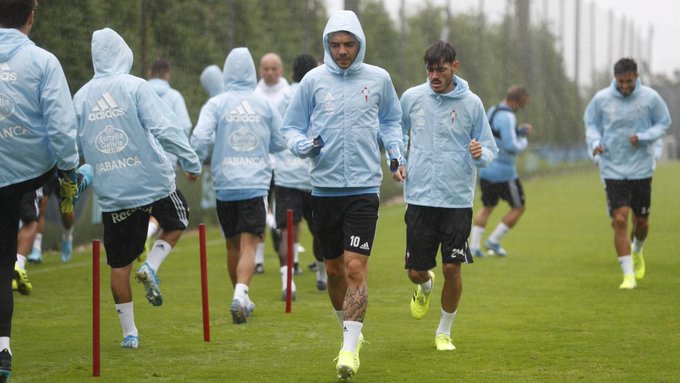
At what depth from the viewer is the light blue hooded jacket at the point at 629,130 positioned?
12.2m

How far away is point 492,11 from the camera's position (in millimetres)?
42125

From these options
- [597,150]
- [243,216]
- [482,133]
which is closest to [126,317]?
[243,216]

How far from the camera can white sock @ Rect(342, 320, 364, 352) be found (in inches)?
293

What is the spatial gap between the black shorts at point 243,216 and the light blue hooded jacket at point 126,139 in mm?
1907

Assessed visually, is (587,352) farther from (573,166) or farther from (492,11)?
(573,166)

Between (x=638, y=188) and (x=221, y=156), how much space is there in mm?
4330

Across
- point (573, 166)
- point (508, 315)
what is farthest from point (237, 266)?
point (573, 166)

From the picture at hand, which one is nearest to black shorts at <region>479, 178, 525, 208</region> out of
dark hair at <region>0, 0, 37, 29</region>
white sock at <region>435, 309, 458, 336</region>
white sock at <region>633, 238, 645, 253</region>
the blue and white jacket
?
white sock at <region>633, 238, 645, 253</region>

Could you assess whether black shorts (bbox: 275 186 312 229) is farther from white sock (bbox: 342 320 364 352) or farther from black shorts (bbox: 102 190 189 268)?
white sock (bbox: 342 320 364 352)

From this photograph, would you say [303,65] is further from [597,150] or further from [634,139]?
[634,139]

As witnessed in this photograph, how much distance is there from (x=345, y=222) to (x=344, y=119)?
0.66 metres

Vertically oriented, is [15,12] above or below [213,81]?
above

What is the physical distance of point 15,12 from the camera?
733cm

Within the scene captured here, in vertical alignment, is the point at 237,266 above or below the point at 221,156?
below
